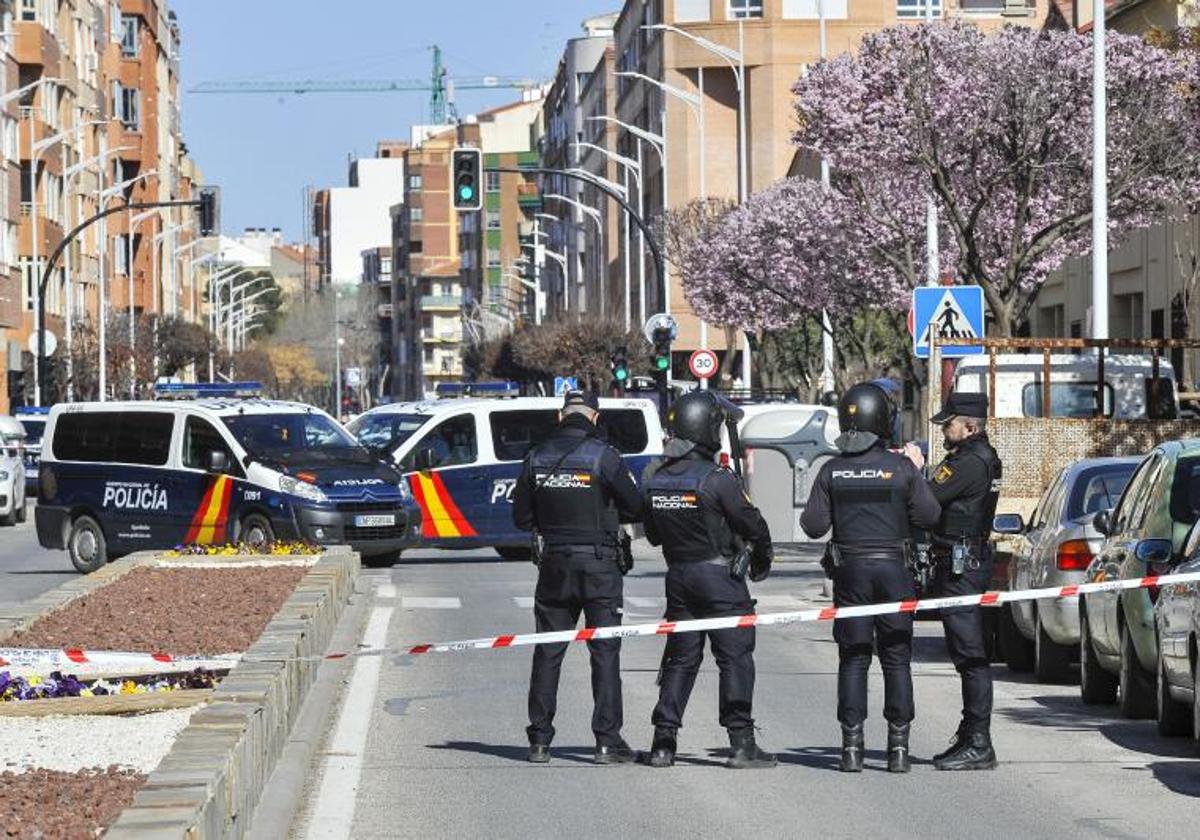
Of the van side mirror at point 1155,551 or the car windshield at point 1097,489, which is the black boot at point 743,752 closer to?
the van side mirror at point 1155,551

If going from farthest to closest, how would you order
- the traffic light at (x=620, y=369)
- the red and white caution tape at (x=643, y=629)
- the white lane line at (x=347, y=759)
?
the traffic light at (x=620, y=369)
the red and white caution tape at (x=643, y=629)
the white lane line at (x=347, y=759)

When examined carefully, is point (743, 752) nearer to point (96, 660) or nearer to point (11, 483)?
point (96, 660)

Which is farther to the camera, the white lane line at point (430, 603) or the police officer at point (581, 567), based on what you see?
the white lane line at point (430, 603)

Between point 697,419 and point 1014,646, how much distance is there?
612 centimetres

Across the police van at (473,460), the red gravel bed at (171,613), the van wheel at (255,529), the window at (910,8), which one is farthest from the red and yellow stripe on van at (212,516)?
the window at (910,8)

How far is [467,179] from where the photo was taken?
43438mm

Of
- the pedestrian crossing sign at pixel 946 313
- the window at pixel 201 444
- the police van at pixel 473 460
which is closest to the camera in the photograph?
the pedestrian crossing sign at pixel 946 313

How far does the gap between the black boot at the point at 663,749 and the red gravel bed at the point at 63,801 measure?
3225 millimetres

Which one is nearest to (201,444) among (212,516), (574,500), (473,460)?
(212,516)

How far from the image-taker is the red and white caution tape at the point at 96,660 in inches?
534

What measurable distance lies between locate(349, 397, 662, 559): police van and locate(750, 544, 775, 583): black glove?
19.6 meters

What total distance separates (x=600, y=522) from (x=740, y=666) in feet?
3.17

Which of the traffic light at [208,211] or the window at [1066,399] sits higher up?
the traffic light at [208,211]

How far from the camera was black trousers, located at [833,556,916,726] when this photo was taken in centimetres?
1220
